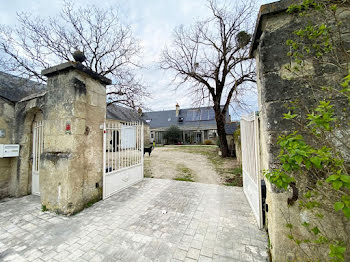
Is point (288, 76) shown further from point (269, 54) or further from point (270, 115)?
point (270, 115)

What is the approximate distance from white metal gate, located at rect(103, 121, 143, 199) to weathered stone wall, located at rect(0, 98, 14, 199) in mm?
2561

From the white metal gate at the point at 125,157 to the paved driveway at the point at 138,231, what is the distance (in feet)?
1.63

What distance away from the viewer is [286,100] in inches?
63.0

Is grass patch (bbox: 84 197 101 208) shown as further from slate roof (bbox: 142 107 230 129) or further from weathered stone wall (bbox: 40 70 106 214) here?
slate roof (bbox: 142 107 230 129)

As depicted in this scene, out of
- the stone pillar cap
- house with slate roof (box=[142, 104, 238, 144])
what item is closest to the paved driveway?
the stone pillar cap

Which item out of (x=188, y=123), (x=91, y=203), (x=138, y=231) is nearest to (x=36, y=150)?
(x=91, y=203)

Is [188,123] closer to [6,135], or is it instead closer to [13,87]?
[13,87]

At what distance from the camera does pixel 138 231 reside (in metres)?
2.25

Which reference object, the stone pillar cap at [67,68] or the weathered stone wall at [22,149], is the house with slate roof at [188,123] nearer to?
the stone pillar cap at [67,68]

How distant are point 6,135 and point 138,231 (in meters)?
4.69

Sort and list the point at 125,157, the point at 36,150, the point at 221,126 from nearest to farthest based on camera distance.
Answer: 1. the point at 36,150
2. the point at 125,157
3. the point at 221,126

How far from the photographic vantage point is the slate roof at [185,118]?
2316 cm

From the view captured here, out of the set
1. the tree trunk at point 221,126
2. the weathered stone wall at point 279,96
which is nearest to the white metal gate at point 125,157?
the weathered stone wall at point 279,96

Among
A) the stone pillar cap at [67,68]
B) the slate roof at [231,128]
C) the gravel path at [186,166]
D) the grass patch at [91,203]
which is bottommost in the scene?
the gravel path at [186,166]
